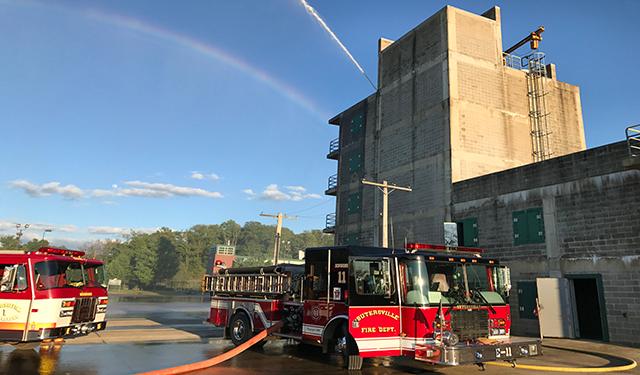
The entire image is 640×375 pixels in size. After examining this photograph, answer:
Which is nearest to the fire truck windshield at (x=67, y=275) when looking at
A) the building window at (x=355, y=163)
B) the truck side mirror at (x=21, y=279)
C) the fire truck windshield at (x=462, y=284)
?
the truck side mirror at (x=21, y=279)

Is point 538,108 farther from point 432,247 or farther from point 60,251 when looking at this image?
point 60,251

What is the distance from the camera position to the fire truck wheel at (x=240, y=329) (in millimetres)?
13656

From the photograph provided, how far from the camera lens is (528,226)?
20.2 meters

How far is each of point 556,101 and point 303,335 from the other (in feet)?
91.0

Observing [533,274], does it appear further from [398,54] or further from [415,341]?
[398,54]

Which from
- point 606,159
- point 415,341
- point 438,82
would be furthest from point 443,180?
point 415,341

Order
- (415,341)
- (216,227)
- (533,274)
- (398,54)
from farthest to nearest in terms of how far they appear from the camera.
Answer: (216,227) < (398,54) < (533,274) < (415,341)

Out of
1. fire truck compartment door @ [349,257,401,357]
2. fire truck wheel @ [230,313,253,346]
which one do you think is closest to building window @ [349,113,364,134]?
fire truck wheel @ [230,313,253,346]

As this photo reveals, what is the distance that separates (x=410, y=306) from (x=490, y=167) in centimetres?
2016

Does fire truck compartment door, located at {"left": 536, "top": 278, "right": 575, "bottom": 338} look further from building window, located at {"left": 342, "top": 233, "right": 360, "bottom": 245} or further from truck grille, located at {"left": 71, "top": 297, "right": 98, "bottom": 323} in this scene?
building window, located at {"left": 342, "top": 233, "right": 360, "bottom": 245}

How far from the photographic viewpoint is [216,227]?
14825 centimetres

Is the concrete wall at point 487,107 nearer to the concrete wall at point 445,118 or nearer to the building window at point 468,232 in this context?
the concrete wall at point 445,118

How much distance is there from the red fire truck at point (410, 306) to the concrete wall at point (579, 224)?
9.36 metres

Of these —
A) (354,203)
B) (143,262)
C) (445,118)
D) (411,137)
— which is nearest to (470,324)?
(445,118)
